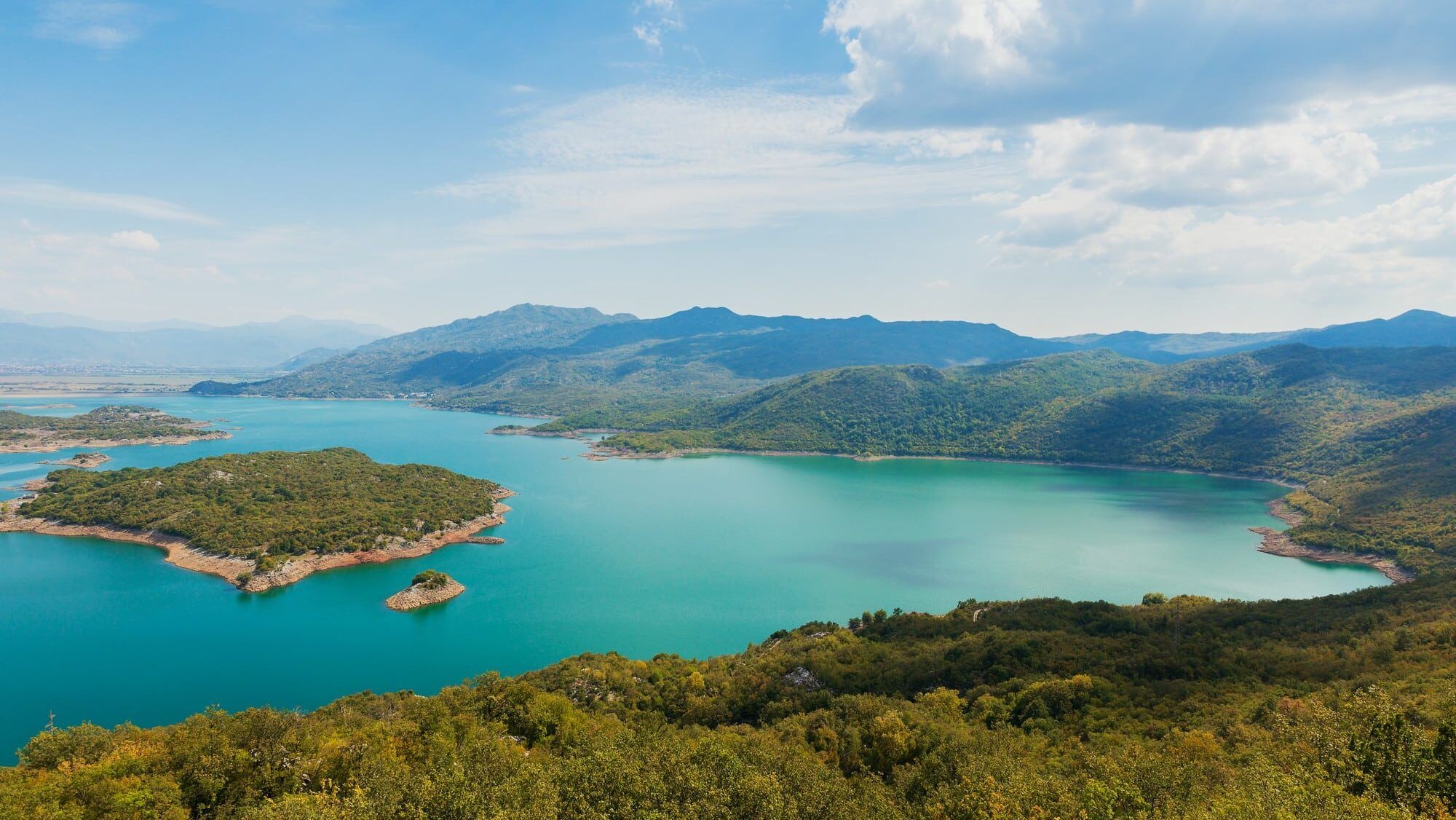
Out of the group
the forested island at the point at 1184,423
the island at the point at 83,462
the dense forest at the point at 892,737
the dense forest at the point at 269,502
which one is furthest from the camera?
the island at the point at 83,462

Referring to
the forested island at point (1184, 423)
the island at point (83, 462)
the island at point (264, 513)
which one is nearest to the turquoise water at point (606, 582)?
the island at point (264, 513)

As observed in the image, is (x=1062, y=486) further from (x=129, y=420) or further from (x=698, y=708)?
(x=129, y=420)

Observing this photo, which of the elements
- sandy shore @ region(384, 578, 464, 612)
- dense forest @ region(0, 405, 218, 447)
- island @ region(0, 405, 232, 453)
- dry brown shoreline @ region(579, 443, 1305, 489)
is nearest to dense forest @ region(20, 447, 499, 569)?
sandy shore @ region(384, 578, 464, 612)

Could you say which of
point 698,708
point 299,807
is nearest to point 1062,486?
point 698,708

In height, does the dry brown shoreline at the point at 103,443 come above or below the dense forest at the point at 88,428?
below

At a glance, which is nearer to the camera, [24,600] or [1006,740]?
[1006,740]

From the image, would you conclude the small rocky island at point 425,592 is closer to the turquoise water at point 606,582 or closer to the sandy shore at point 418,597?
the sandy shore at point 418,597
